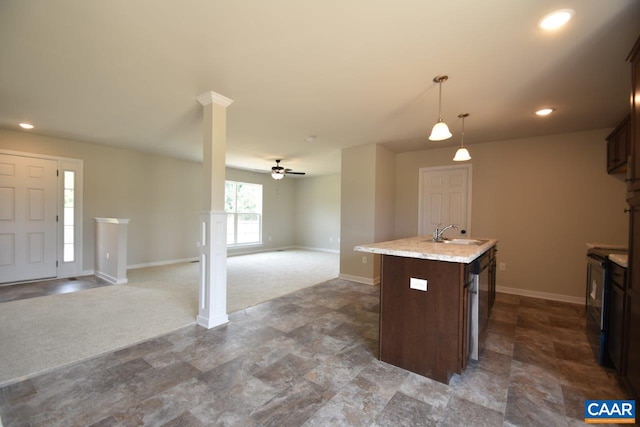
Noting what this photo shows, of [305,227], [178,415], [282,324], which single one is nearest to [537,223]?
[282,324]

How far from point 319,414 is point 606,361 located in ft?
8.21

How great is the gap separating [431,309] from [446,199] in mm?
3445

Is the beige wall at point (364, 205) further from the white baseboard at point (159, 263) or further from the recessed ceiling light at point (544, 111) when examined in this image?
the white baseboard at point (159, 263)

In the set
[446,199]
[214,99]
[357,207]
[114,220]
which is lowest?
[114,220]

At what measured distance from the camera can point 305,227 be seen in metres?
9.69

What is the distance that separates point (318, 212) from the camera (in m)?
9.30

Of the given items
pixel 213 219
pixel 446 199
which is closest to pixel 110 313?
pixel 213 219

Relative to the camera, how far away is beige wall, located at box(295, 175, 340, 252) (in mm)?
8898

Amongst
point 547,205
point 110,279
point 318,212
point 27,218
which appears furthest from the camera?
point 318,212

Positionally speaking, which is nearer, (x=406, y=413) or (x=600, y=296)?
(x=406, y=413)

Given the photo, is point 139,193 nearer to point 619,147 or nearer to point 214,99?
point 214,99

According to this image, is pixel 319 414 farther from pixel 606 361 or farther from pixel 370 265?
pixel 370 265

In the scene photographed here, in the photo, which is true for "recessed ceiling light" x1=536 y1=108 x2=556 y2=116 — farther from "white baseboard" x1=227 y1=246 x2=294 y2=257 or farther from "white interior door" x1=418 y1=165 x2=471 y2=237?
"white baseboard" x1=227 y1=246 x2=294 y2=257

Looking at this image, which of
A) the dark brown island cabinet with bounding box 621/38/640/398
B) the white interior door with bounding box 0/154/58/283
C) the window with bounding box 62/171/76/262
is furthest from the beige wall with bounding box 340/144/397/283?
the white interior door with bounding box 0/154/58/283
